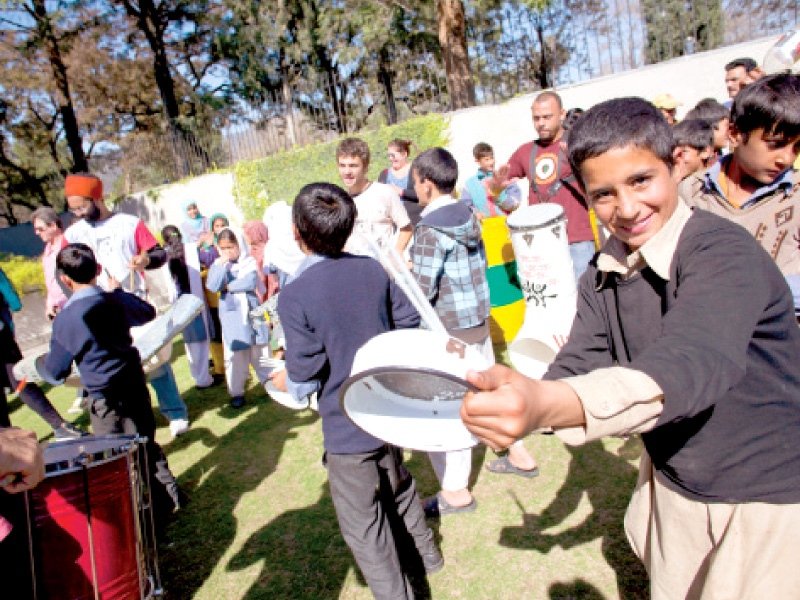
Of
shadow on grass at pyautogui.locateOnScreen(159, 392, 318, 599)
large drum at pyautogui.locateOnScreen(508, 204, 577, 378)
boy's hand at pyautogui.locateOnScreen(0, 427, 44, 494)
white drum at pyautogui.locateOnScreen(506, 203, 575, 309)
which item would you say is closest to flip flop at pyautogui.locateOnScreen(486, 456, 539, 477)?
large drum at pyautogui.locateOnScreen(508, 204, 577, 378)

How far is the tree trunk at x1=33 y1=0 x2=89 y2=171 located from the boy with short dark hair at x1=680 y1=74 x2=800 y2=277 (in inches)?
891

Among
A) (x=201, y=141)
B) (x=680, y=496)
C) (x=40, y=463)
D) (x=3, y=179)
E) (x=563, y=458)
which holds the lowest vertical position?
(x=563, y=458)

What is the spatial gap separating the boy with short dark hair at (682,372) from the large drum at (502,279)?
164 inches

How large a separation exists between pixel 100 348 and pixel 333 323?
2043 millimetres

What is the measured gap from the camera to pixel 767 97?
218 centimetres

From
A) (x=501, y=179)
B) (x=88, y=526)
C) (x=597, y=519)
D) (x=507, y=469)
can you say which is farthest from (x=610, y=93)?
(x=88, y=526)

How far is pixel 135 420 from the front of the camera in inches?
149

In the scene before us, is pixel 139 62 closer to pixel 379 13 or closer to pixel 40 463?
pixel 379 13

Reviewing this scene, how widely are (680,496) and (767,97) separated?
5.41 feet

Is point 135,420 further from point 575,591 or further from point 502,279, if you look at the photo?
point 502,279

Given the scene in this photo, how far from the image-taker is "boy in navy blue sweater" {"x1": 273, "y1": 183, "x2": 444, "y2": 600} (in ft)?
7.71

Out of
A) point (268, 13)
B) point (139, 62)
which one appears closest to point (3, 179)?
point (139, 62)

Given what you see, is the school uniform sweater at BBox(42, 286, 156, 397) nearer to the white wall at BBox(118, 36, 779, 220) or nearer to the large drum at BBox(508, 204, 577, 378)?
the large drum at BBox(508, 204, 577, 378)

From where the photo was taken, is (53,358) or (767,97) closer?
(767,97)
